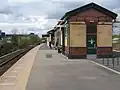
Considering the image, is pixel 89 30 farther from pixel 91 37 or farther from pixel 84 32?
pixel 84 32

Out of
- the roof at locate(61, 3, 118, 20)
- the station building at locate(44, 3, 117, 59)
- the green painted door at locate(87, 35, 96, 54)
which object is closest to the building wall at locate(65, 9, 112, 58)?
the station building at locate(44, 3, 117, 59)

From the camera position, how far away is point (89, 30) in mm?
34750

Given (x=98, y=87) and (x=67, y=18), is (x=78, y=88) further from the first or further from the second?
(x=67, y=18)

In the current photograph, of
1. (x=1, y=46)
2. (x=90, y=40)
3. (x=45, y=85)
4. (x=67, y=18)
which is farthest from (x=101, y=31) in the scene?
(x=45, y=85)

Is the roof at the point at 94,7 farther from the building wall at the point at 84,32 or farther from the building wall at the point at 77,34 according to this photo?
the building wall at the point at 77,34

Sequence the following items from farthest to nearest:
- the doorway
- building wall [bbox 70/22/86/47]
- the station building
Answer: the doorway → the station building → building wall [bbox 70/22/86/47]

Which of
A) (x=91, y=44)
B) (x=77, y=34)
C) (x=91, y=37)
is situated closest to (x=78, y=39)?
(x=77, y=34)

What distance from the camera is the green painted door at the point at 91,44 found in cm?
3466

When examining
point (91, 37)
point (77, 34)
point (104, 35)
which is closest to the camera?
point (77, 34)

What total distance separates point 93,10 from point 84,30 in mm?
2465

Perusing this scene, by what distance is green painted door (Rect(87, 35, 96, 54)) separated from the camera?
3466cm

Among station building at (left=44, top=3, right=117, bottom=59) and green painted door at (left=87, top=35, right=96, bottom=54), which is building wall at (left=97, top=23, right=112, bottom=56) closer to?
station building at (left=44, top=3, right=117, bottom=59)

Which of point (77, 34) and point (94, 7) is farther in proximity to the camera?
point (94, 7)

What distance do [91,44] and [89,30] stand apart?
1.43 m
